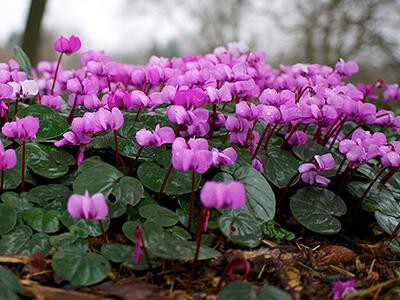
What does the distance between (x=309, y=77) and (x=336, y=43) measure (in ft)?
37.5

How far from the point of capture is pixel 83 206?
4.06 ft

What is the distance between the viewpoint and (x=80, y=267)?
128 centimetres

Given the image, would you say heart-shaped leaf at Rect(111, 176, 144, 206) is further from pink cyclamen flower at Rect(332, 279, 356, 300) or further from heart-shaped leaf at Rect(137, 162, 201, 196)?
pink cyclamen flower at Rect(332, 279, 356, 300)

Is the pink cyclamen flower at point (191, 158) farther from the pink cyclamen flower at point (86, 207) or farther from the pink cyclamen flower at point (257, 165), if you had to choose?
the pink cyclamen flower at point (257, 165)

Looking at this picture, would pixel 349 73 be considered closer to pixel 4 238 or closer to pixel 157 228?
pixel 157 228

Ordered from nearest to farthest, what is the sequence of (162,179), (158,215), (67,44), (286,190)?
1. (158,215)
2. (162,179)
3. (286,190)
4. (67,44)

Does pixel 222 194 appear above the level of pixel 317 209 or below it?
above

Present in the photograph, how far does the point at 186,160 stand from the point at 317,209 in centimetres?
61

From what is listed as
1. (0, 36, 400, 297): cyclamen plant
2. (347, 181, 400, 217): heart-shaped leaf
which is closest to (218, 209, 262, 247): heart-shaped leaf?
(0, 36, 400, 297): cyclamen plant

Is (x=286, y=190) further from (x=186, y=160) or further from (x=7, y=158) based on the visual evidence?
(x=7, y=158)

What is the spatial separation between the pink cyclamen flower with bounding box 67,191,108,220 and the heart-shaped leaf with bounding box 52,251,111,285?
13 centimetres

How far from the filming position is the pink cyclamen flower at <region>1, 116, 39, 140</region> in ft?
4.80

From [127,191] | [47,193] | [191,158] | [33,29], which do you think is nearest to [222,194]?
[191,158]

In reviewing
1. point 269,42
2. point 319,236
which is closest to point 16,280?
point 319,236
